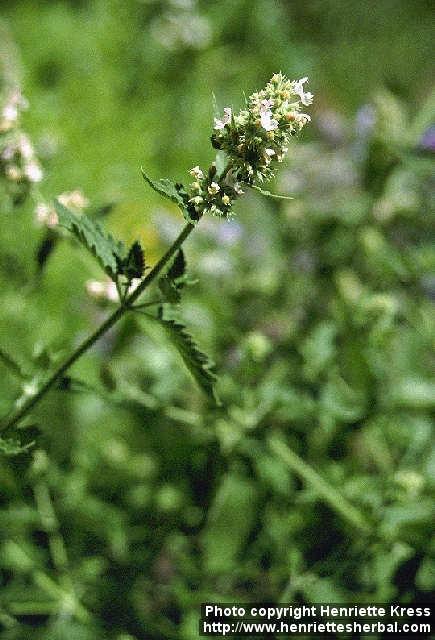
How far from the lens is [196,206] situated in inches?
35.3

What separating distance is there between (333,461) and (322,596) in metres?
0.36

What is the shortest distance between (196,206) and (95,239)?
18 cm

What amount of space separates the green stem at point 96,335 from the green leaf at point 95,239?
0.14 ft

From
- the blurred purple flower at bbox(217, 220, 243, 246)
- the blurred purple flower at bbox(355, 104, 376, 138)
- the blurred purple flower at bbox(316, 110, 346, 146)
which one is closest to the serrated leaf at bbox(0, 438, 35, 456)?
the blurred purple flower at bbox(217, 220, 243, 246)

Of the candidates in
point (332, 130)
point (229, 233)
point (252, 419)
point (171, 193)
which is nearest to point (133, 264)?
point (171, 193)

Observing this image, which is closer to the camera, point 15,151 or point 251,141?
point 251,141

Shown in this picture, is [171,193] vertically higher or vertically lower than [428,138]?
lower

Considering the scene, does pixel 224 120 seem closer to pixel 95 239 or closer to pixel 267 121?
pixel 267 121

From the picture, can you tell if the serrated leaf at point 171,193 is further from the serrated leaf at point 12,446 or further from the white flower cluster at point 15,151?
the white flower cluster at point 15,151

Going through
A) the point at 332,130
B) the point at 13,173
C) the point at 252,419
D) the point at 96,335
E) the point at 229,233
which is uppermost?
the point at 332,130

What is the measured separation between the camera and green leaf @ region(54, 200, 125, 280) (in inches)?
38.3

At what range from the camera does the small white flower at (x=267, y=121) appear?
0.87 metres

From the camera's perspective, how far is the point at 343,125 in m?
2.44

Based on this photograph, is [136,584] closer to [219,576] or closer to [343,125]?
[219,576]
